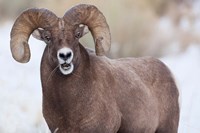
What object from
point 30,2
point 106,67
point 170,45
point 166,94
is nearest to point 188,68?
point 170,45

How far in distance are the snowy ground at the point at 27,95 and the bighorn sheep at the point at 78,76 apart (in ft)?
9.51

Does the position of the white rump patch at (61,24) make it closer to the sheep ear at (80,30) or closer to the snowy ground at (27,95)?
the sheep ear at (80,30)

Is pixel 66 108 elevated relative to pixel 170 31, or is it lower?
elevated

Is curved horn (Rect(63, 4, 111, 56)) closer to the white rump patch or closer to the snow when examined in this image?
the white rump patch

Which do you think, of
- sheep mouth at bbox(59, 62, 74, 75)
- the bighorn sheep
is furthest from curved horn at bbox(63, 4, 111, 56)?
sheep mouth at bbox(59, 62, 74, 75)

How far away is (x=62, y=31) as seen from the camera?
709cm

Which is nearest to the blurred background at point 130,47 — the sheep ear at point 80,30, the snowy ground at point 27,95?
the snowy ground at point 27,95

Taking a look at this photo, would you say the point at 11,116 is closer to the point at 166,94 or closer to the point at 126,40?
the point at 166,94

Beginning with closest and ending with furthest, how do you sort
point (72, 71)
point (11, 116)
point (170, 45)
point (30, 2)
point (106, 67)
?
point (72, 71) → point (106, 67) → point (11, 116) → point (30, 2) → point (170, 45)

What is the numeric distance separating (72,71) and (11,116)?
4.55m

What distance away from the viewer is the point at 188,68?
16.7 m

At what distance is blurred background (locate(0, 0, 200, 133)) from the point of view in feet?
39.8

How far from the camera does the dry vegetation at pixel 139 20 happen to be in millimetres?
16078

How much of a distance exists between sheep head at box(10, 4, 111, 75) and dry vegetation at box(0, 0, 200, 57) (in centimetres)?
754
